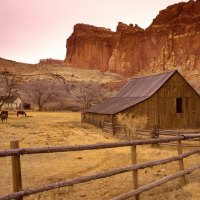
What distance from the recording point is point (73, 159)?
596 inches

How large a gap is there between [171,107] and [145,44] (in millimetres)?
122137

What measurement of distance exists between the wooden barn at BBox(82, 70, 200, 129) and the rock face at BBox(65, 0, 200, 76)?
79.8 m

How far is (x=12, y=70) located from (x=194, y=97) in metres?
73.3

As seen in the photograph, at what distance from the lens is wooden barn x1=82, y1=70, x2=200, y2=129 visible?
92.7 feet

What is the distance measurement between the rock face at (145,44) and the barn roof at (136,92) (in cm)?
7686

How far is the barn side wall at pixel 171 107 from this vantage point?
1118 inches

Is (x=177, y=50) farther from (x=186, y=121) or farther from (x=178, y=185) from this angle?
(x=178, y=185)

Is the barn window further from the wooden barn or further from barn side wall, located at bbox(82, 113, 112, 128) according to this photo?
barn side wall, located at bbox(82, 113, 112, 128)

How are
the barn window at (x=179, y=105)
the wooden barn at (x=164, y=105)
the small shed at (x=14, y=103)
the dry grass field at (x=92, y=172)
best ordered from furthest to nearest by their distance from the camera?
the small shed at (x=14, y=103), the barn window at (x=179, y=105), the wooden barn at (x=164, y=105), the dry grass field at (x=92, y=172)

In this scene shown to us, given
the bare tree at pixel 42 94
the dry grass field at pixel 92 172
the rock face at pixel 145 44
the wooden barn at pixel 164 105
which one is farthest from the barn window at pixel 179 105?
the rock face at pixel 145 44

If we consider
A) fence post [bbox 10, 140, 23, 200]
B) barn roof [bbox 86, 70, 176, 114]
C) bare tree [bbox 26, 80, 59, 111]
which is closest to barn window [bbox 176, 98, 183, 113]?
barn roof [bbox 86, 70, 176, 114]

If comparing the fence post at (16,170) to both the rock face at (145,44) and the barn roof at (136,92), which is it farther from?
the rock face at (145,44)

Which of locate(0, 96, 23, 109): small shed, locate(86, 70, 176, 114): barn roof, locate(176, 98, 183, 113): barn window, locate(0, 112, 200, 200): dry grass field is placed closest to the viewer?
locate(0, 112, 200, 200): dry grass field

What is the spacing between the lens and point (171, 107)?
29531 mm
